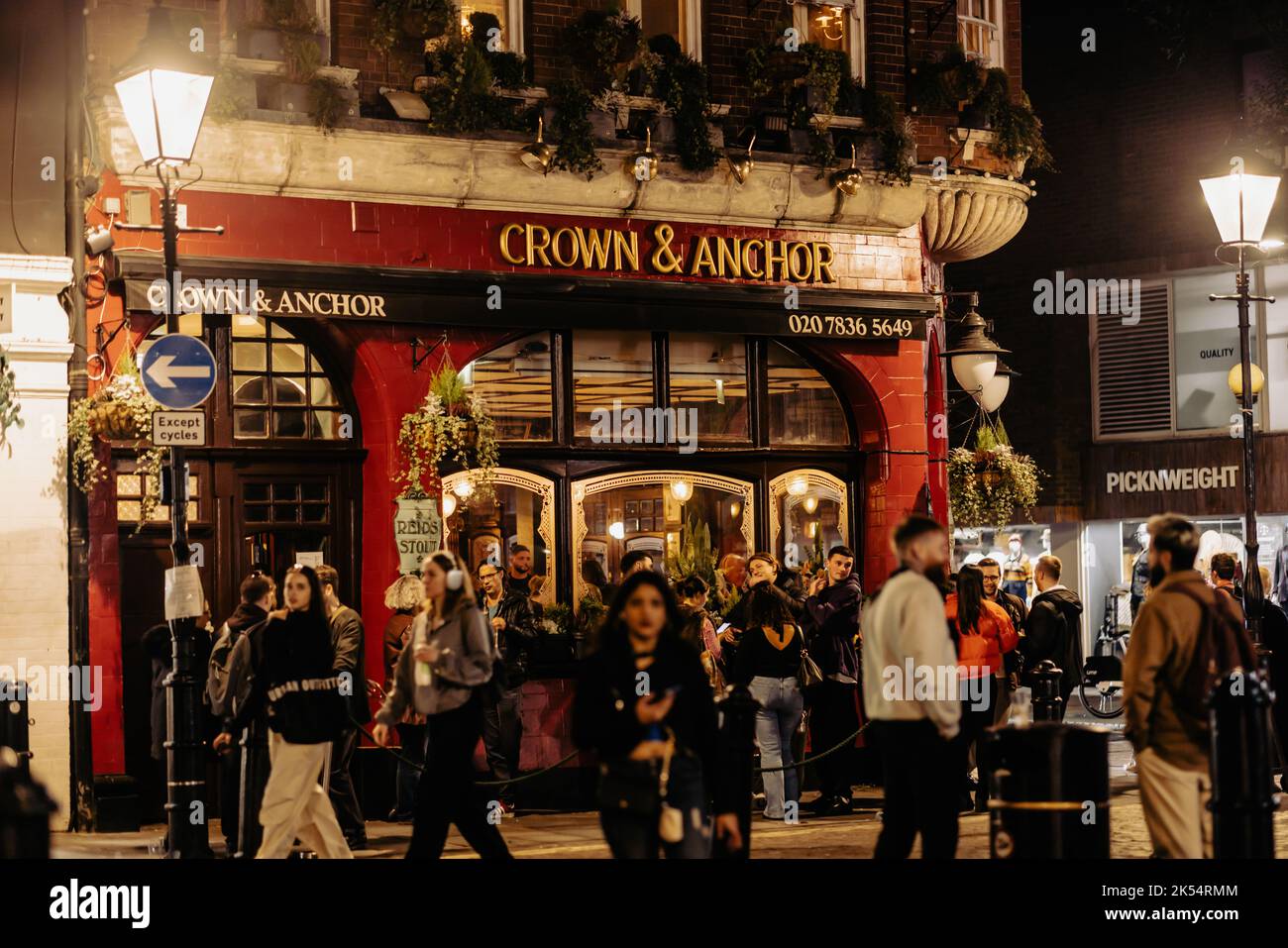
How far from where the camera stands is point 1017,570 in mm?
28766

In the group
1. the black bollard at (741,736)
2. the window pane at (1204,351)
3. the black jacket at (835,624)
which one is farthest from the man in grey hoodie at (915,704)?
the window pane at (1204,351)

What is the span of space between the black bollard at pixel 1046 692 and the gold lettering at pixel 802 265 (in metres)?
4.62

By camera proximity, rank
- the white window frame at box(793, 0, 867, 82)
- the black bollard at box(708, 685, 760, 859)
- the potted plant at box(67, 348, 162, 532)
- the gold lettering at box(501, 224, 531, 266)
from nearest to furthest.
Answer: the black bollard at box(708, 685, 760, 859) → the potted plant at box(67, 348, 162, 532) → the gold lettering at box(501, 224, 531, 266) → the white window frame at box(793, 0, 867, 82)

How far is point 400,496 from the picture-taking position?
1567 centimetres

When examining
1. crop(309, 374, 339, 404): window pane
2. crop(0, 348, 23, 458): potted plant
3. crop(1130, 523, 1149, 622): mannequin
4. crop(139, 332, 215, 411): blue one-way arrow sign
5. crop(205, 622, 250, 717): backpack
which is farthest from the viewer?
crop(1130, 523, 1149, 622): mannequin

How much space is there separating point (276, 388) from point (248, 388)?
10.2 inches

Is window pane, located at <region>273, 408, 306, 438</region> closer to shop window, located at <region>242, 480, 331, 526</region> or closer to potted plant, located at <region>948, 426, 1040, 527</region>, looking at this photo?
shop window, located at <region>242, 480, 331, 526</region>

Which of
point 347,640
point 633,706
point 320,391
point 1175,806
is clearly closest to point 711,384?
point 320,391

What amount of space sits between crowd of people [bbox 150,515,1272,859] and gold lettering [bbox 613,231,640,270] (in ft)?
9.09

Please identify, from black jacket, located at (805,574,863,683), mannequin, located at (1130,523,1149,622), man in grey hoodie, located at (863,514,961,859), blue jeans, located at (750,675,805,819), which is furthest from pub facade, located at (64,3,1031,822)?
mannequin, located at (1130,523,1149,622)

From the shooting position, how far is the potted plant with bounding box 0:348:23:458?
1428 centimetres

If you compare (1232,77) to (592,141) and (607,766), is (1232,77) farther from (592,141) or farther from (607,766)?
(607,766)
